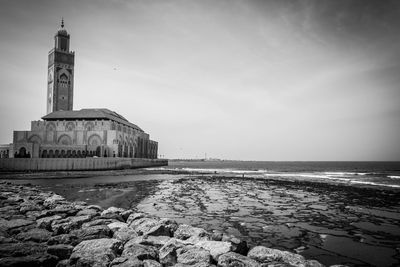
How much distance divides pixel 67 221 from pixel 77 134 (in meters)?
66.4

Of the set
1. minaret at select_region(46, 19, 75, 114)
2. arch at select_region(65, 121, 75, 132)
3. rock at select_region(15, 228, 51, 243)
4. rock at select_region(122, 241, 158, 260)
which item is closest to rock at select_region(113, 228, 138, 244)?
rock at select_region(122, 241, 158, 260)

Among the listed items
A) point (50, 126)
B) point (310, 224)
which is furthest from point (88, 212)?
point (50, 126)

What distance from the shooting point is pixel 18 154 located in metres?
49.7

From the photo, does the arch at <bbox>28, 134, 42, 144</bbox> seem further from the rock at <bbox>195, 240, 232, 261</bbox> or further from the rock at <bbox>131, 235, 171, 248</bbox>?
the rock at <bbox>195, 240, 232, 261</bbox>

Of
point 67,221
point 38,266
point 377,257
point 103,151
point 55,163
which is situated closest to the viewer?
point 38,266

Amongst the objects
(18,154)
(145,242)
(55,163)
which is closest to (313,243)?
(145,242)

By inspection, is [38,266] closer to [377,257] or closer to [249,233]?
[249,233]

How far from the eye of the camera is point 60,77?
86.2m

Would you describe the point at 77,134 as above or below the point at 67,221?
above

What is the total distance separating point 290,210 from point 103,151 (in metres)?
58.2

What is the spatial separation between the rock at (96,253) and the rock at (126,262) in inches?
8.5

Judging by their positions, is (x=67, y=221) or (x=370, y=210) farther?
(x=370, y=210)

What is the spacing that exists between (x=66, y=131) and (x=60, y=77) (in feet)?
92.2

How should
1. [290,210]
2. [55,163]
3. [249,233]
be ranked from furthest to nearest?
[55,163] → [290,210] → [249,233]
